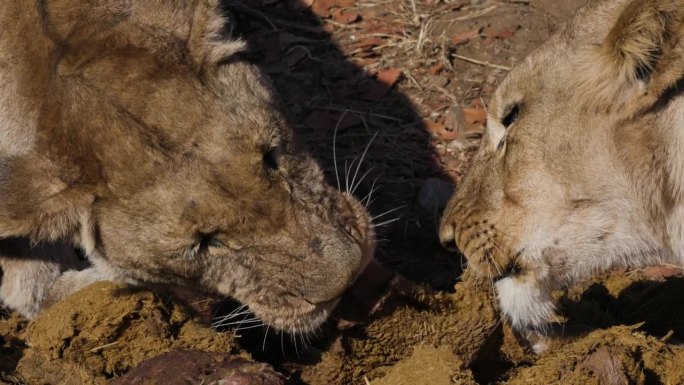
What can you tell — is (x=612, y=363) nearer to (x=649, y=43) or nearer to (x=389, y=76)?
(x=649, y=43)

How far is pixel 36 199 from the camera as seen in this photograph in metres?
3.96

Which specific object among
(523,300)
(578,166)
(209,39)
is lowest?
(523,300)

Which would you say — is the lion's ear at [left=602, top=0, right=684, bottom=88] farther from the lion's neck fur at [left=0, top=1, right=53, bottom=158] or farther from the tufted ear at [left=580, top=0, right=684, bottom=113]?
the lion's neck fur at [left=0, top=1, right=53, bottom=158]

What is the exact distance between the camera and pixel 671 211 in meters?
3.84

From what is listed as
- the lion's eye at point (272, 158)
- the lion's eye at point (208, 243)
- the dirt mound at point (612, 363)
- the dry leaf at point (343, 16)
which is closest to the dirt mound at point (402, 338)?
the dirt mound at point (612, 363)

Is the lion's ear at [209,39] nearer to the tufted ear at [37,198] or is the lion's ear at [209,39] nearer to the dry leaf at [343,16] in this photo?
the tufted ear at [37,198]

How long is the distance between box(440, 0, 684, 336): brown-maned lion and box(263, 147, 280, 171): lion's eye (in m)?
0.74

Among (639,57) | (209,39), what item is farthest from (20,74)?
(639,57)

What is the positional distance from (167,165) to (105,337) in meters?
0.71

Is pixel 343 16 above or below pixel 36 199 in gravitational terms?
below

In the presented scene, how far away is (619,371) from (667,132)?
85 cm

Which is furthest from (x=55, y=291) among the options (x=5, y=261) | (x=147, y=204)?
(x=147, y=204)

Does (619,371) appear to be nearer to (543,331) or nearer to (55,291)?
(543,331)

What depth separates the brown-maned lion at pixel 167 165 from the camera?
153 inches
